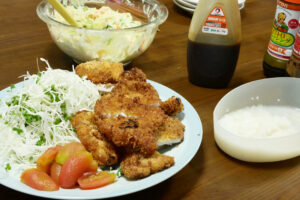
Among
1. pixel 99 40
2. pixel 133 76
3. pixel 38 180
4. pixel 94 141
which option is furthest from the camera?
pixel 99 40

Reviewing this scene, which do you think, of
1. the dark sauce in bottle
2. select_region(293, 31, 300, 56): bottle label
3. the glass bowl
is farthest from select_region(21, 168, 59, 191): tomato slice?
select_region(293, 31, 300, 56): bottle label

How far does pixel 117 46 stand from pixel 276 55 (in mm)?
752

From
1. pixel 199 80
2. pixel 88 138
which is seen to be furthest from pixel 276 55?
pixel 88 138

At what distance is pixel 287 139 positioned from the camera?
3.83ft

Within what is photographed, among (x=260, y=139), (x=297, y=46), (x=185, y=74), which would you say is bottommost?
(x=185, y=74)

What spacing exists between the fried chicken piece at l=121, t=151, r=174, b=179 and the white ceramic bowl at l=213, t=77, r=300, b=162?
263mm

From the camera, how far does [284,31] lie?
159cm

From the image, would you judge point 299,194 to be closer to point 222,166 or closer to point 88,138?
point 222,166

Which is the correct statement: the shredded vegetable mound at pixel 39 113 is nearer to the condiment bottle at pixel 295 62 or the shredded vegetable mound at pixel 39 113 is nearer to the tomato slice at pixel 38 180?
the tomato slice at pixel 38 180

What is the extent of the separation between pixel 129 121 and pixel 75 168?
9.5 inches

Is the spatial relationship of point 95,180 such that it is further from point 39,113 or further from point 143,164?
point 39,113

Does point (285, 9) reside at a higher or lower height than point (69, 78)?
higher

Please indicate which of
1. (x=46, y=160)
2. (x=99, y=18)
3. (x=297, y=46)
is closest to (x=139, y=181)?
(x=46, y=160)

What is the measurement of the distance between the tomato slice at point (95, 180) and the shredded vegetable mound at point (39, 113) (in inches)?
7.3
